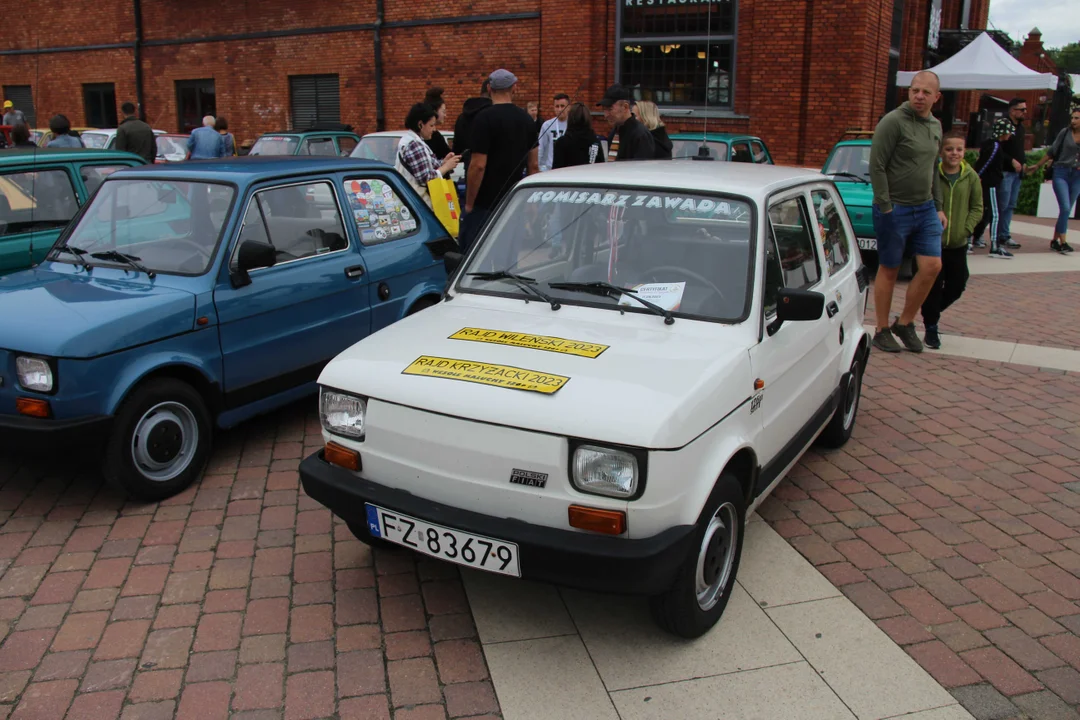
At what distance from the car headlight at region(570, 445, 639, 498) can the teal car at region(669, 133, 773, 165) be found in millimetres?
8685

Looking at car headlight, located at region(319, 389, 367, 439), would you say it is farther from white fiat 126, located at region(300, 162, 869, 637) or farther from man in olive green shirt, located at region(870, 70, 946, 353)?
man in olive green shirt, located at region(870, 70, 946, 353)

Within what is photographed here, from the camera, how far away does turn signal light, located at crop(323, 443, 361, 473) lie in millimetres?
3418

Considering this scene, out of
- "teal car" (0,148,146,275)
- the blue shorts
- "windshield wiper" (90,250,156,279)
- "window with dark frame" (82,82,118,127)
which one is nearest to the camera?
"windshield wiper" (90,250,156,279)

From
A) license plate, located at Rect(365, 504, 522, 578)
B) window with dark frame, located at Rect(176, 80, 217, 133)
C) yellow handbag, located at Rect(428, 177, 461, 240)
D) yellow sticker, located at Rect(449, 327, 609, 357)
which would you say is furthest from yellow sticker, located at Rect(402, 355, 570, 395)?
window with dark frame, located at Rect(176, 80, 217, 133)

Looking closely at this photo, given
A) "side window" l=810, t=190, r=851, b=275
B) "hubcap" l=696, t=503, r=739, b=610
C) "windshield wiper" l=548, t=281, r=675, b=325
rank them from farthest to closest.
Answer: "side window" l=810, t=190, r=851, b=275, "windshield wiper" l=548, t=281, r=675, b=325, "hubcap" l=696, t=503, r=739, b=610

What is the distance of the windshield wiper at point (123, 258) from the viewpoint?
193 inches

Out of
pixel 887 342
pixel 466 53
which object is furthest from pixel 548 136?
pixel 466 53

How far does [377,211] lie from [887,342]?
4510mm

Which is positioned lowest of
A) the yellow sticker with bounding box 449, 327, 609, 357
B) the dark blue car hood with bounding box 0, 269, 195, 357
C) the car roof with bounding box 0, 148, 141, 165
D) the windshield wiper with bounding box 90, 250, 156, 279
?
the dark blue car hood with bounding box 0, 269, 195, 357

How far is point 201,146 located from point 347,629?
13.2 meters

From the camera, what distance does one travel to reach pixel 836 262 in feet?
16.0

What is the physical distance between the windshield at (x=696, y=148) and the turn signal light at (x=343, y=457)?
8435 mm

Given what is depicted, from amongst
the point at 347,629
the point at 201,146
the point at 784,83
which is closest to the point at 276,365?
the point at 347,629

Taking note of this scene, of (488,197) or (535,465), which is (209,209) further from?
(535,465)
